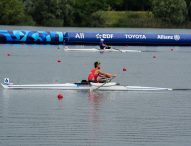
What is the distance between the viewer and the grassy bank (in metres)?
110

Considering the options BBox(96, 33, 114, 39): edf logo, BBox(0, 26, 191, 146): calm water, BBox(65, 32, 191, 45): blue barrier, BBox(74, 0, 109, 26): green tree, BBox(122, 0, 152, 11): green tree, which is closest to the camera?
BBox(0, 26, 191, 146): calm water

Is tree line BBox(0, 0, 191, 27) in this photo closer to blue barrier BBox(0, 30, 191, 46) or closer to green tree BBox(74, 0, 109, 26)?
green tree BBox(74, 0, 109, 26)

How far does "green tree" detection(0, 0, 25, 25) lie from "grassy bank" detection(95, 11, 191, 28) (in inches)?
511

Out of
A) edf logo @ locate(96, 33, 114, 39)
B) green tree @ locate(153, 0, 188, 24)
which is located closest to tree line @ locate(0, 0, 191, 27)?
green tree @ locate(153, 0, 188, 24)

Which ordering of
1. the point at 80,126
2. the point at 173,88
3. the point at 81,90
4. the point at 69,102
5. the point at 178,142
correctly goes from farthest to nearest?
1. the point at 173,88
2. the point at 81,90
3. the point at 69,102
4. the point at 80,126
5. the point at 178,142

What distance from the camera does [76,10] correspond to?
112m

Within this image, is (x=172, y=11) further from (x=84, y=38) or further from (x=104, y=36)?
(x=84, y=38)

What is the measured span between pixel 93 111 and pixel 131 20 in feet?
280

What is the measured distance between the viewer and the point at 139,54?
61.4m

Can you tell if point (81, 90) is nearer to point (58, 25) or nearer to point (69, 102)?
point (69, 102)

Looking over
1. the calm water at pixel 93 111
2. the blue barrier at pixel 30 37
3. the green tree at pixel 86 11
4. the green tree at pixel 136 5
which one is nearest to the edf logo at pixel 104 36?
the blue barrier at pixel 30 37

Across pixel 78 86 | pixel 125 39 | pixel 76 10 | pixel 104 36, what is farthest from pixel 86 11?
pixel 78 86

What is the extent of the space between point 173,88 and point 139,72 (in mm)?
9365

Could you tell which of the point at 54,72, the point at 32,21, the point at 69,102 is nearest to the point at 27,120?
the point at 69,102
